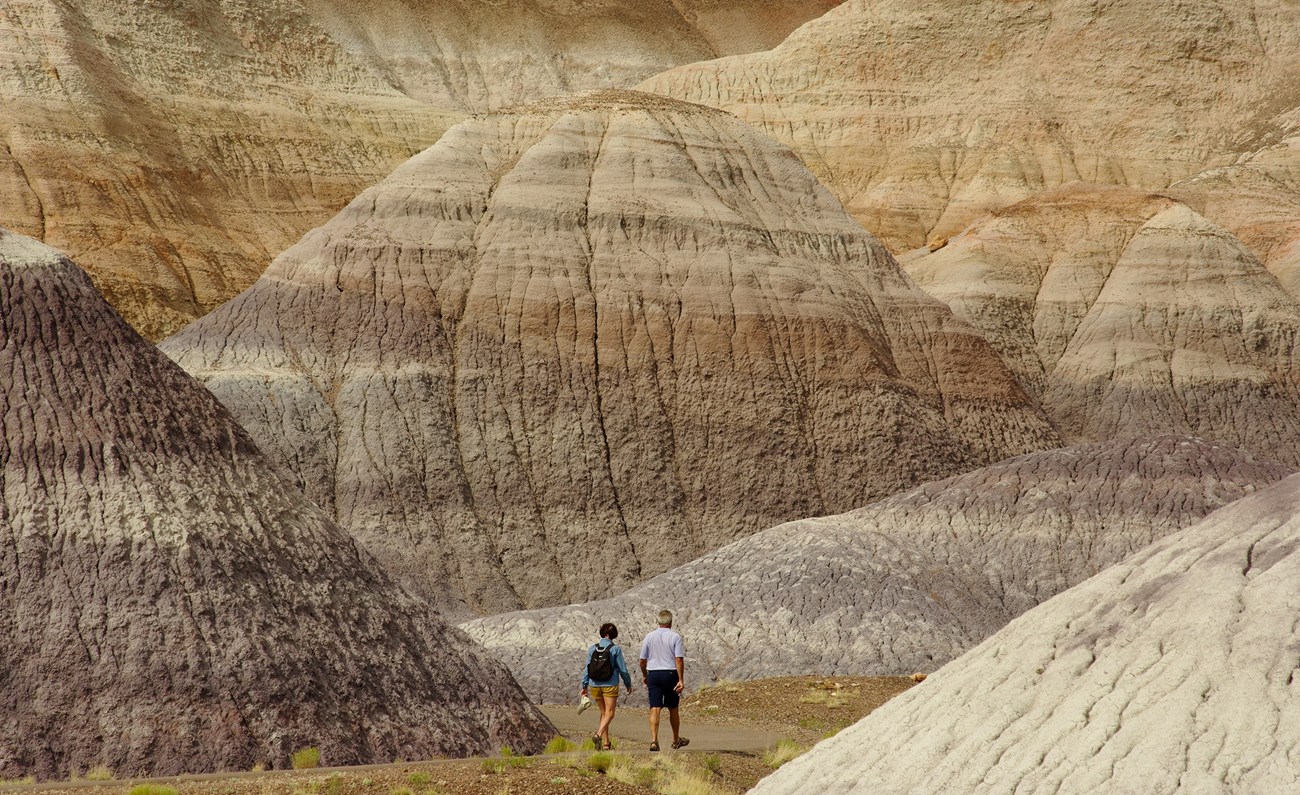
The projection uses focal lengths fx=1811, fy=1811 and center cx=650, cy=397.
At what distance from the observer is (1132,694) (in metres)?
13.2

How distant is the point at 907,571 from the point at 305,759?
62.0 ft

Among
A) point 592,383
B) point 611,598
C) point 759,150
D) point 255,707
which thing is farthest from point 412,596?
point 759,150

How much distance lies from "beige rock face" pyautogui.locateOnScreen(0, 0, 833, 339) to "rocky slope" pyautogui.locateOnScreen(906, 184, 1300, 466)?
22133 millimetres

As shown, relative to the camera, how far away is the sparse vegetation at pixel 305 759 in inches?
658

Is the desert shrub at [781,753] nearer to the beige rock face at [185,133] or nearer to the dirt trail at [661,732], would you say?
the dirt trail at [661,732]

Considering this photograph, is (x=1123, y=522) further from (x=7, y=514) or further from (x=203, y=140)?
(x=203, y=140)

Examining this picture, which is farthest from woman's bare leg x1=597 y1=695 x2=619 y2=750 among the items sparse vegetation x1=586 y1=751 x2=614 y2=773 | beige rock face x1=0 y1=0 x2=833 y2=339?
beige rock face x1=0 y1=0 x2=833 y2=339

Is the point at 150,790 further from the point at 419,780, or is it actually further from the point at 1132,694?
the point at 1132,694

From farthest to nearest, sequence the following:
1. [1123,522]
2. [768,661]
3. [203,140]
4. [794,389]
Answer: [203,140] → [794,389] → [1123,522] → [768,661]

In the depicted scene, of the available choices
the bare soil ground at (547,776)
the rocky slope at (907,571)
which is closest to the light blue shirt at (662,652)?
the bare soil ground at (547,776)

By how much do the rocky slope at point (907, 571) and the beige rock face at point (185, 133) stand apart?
81.9 ft

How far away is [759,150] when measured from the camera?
160 feet

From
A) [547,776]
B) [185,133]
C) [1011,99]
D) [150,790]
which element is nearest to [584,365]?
[547,776]

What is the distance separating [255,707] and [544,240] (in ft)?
88.6
